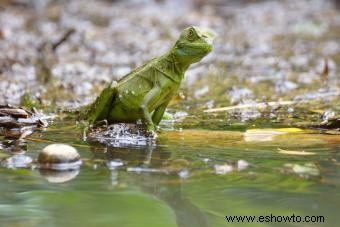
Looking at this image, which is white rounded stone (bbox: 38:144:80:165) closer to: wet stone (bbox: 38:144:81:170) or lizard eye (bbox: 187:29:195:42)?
wet stone (bbox: 38:144:81:170)

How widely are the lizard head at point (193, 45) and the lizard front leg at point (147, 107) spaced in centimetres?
30

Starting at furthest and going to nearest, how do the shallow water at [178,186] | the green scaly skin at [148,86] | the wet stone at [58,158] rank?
the green scaly skin at [148,86]
the wet stone at [58,158]
the shallow water at [178,186]

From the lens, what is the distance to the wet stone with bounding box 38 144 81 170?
11.1 feet

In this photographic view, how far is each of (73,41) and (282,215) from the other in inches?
431

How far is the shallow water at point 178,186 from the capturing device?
8.89 feet

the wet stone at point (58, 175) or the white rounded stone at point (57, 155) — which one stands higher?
the white rounded stone at point (57, 155)

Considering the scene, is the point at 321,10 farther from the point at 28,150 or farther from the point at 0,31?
the point at 28,150

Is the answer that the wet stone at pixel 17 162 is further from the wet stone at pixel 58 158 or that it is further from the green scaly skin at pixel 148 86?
the green scaly skin at pixel 148 86

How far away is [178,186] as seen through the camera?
10.3ft

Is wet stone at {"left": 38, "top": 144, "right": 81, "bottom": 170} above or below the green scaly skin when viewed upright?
below

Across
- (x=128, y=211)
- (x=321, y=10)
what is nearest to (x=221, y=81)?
(x=128, y=211)

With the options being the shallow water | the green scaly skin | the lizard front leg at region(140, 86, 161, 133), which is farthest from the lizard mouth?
the shallow water

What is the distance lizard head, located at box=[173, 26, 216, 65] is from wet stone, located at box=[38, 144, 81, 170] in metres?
1.52

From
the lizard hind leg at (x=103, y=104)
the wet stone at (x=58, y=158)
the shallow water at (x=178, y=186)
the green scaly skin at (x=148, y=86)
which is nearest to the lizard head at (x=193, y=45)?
the green scaly skin at (x=148, y=86)
